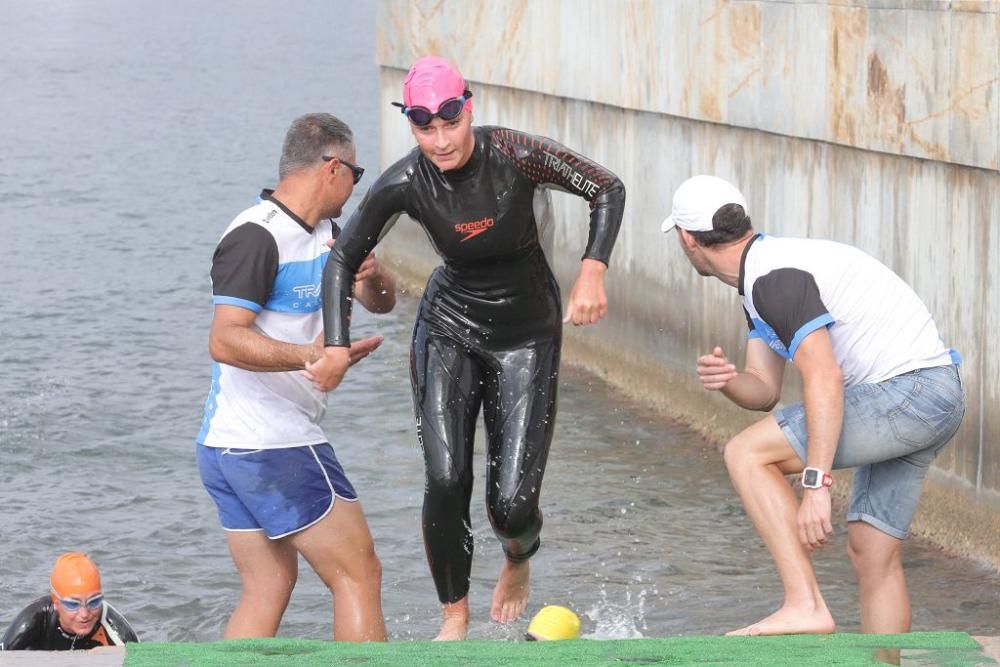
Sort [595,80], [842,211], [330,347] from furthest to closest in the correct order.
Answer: [595,80] → [842,211] → [330,347]

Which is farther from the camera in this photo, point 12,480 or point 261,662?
point 12,480

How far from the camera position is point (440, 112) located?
7.67 metres

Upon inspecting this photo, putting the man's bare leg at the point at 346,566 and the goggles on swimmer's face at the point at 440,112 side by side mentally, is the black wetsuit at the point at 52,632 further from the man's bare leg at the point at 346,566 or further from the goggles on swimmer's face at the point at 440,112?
the goggles on swimmer's face at the point at 440,112

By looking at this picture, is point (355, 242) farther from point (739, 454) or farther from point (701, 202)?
point (739, 454)

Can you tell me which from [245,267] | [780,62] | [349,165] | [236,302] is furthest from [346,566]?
[780,62]

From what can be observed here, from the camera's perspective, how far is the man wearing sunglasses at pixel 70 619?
9.08 m

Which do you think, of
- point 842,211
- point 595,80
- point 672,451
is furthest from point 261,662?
point 595,80

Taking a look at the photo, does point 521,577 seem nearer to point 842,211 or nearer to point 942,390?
point 942,390

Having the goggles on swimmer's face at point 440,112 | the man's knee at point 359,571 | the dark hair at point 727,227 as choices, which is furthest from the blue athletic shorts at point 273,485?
the dark hair at point 727,227

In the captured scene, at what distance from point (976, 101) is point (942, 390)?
3580mm

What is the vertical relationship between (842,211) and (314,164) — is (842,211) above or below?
below

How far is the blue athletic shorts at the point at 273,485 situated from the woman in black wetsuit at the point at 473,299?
0.38 m

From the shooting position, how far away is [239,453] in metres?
7.57

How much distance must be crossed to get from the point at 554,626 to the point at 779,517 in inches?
44.3
